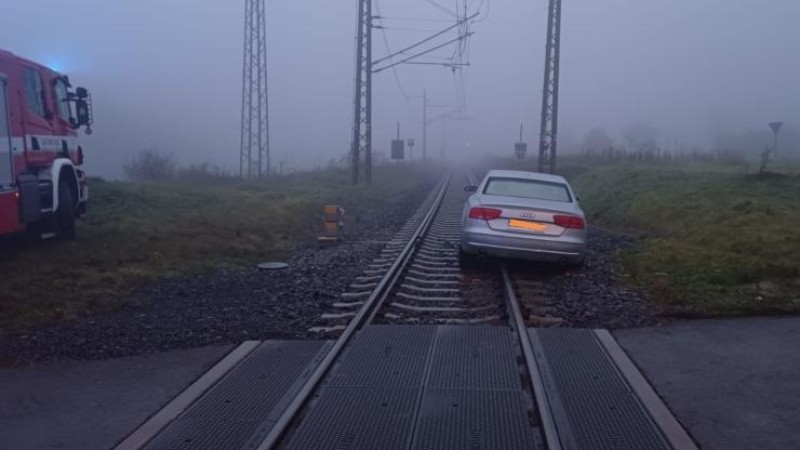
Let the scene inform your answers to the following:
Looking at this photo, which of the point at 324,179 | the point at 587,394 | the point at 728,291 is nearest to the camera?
the point at 587,394

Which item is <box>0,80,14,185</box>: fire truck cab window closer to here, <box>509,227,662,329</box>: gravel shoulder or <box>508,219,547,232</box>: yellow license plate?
<box>508,219,547,232</box>: yellow license plate

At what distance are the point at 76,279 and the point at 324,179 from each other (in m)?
34.3

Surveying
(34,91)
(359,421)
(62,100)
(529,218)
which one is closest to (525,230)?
(529,218)

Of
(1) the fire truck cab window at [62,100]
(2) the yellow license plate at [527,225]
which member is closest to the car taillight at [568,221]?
(2) the yellow license plate at [527,225]

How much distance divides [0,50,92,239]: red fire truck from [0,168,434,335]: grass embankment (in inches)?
23.3

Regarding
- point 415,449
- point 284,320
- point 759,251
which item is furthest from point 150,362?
point 759,251

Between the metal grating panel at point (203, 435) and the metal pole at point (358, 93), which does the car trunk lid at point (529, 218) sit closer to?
the metal grating panel at point (203, 435)

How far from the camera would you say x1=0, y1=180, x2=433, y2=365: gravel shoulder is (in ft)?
29.8

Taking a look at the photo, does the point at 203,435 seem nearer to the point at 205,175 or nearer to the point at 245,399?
the point at 245,399

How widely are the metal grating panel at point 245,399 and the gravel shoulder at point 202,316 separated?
96 cm

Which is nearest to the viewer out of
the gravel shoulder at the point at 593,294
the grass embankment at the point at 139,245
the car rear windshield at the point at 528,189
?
the gravel shoulder at the point at 593,294

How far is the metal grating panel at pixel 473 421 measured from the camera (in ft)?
19.7

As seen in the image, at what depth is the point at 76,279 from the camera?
1263 centimetres

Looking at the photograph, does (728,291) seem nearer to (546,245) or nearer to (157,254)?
(546,245)
